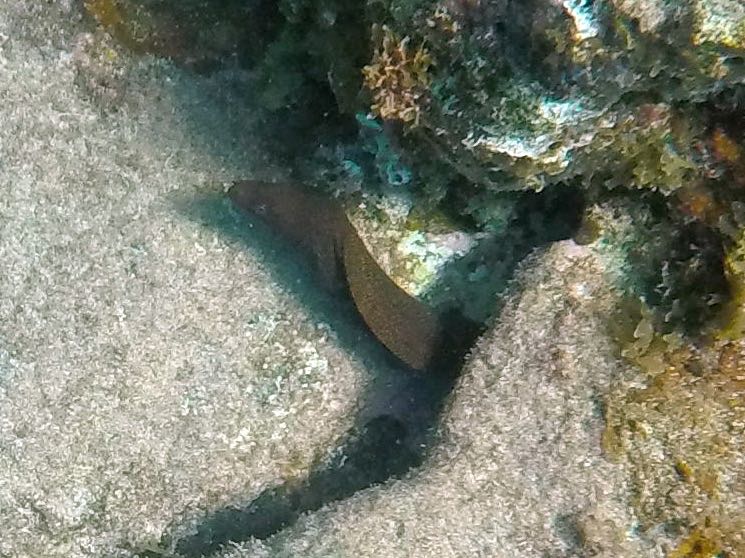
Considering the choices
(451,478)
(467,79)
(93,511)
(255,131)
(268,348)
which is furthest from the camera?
(255,131)

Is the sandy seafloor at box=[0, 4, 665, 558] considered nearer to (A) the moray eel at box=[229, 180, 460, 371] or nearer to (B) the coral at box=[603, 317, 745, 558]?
(B) the coral at box=[603, 317, 745, 558]

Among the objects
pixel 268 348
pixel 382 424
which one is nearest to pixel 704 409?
pixel 382 424

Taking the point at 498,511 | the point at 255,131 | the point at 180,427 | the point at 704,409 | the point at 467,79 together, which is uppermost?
the point at 255,131

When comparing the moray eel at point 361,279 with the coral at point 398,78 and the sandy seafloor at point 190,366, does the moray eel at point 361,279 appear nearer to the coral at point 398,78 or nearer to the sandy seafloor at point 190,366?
the sandy seafloor at point 190,366

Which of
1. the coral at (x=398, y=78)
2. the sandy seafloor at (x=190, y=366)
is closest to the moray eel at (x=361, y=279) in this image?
the sandy seafloor at (x=190, y=366)

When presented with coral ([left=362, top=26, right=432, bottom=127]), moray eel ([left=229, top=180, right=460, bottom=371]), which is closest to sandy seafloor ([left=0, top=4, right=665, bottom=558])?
moray eel ([left=229, top=180, right=460, bottom=371])

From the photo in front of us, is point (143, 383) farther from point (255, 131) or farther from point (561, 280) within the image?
point (561, 280)

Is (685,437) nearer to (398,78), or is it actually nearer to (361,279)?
(361,279)
